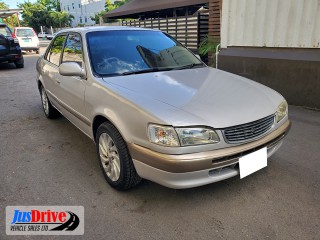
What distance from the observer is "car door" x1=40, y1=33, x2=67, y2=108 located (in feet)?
12.5

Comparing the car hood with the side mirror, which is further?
the side mirror

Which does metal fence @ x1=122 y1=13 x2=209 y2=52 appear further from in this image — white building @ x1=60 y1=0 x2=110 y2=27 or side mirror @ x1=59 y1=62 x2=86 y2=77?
white building @ x1=60 y1=0 x2=110 y2=27

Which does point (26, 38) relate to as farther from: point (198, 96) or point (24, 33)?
point (198, 96)

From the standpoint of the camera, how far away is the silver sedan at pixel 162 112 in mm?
2023

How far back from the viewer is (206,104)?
223cm

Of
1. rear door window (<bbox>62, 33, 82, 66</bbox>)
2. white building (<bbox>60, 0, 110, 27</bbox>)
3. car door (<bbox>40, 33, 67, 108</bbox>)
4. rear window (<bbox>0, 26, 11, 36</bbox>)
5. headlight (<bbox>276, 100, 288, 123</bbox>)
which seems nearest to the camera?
headlight (<bbox>276, 100, 288, 123</bbox>)

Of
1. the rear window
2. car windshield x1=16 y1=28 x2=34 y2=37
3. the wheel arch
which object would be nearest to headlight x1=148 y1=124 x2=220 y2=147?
the wheel arch

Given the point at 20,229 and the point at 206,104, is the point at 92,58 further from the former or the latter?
the point at 20,229

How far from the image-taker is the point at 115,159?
99.2 inches

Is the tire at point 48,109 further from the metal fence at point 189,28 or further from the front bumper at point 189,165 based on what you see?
the metal fence at point 189,28

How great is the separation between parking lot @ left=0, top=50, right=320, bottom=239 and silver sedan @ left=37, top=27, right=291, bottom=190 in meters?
0.30

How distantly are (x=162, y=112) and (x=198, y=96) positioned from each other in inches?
18.1

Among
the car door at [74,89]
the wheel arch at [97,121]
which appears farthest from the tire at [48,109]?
the wheel arch at [97,121]

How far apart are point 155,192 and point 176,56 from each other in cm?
168
